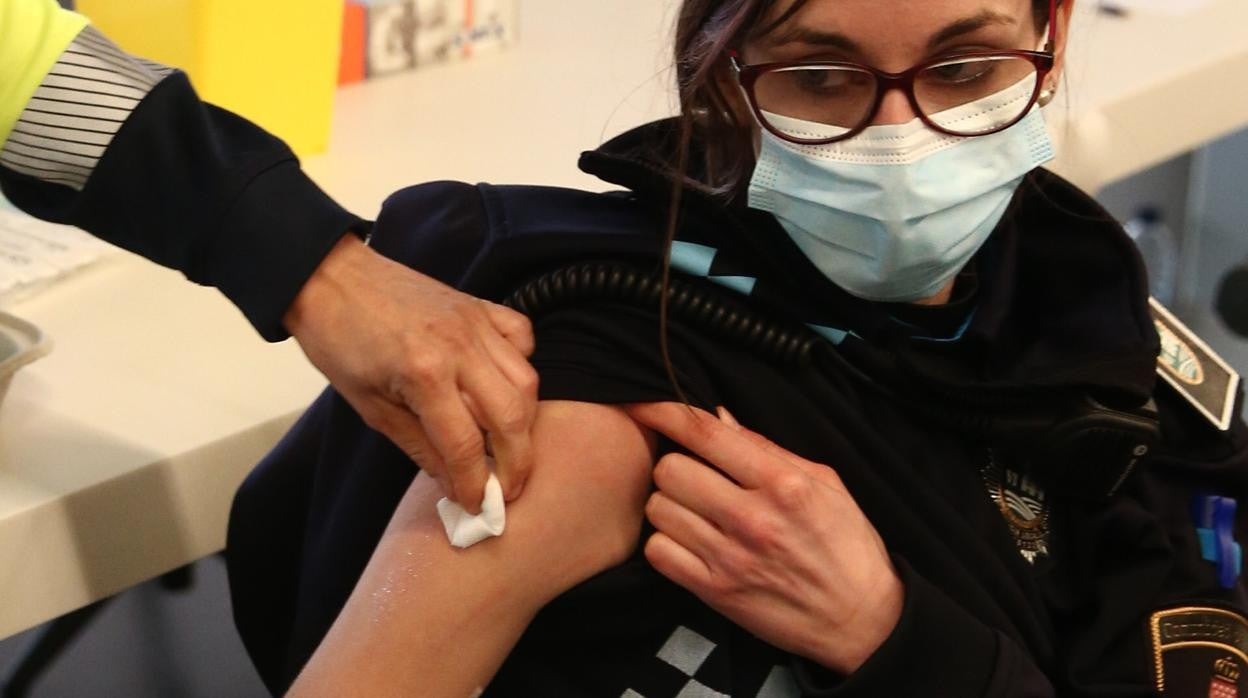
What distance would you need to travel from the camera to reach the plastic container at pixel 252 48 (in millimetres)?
1622

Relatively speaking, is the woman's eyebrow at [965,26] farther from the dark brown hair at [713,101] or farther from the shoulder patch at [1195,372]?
the shoulder patch at [1195,372]

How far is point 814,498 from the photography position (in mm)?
1021

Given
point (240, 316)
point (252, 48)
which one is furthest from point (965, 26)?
point (252, 48)

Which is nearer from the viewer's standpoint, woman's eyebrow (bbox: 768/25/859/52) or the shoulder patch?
woman's eyebrow (bbox: 768/25/859/52)

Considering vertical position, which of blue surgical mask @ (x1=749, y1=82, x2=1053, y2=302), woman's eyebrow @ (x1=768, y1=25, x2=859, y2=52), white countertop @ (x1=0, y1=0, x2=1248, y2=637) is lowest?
white countertop @ (x1=0, y1=0, x2=1248, y2=637)

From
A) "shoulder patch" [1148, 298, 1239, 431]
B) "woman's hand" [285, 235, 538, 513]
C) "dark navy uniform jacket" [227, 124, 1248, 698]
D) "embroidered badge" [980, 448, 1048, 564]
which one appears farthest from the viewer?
"shoulder patch" [1148, 298, 1239, 431]

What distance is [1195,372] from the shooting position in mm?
1341

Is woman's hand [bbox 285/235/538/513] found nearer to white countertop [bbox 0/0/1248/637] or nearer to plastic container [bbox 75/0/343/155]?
white countertop [bbox 0/0/1248/637]

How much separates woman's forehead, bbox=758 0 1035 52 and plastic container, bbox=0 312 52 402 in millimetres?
618

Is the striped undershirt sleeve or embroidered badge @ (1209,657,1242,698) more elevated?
the striped undershirt sleeve

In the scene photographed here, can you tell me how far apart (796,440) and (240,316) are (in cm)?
59

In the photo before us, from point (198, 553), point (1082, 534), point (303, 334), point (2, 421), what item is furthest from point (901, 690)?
point (2, 421)

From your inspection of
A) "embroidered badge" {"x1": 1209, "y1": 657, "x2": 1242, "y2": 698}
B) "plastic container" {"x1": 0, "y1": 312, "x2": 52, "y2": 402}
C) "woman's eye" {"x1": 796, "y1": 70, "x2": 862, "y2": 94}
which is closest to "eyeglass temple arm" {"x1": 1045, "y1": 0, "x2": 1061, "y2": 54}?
"woman's eye" {"x1": 796, "y1": 70, "x2": 862, "y2": 94}

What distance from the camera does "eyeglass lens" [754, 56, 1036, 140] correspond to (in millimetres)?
1052
